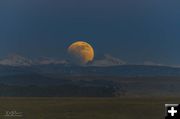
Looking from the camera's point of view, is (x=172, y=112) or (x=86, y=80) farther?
(x=86, y=80)

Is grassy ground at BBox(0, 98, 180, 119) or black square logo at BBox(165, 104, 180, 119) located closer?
black square logo at BBox(165, 104, 180, 119)

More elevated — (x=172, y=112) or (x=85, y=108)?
(x=85, y=108)

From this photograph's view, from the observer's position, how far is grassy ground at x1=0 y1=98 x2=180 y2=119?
85.5 feet

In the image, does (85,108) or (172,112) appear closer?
(172,112)

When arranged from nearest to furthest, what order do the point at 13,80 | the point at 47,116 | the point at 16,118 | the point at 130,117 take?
1. the point at 16,118
2. the point at 47,116
3. the point at 130,117
4. the point at 13,80

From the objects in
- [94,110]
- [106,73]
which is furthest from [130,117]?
[106,73]

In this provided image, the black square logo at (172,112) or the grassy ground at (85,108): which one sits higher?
the grassy ground at (85,108)

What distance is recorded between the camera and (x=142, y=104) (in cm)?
3162

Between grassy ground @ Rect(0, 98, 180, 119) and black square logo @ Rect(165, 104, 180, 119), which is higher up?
grassy ground @ Rect(0, 98, 180, 119)

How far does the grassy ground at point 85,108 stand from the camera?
26056 millimetres

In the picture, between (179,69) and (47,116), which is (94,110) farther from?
(179,69)

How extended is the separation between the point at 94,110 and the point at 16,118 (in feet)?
24.1

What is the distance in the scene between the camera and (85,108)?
31234mm

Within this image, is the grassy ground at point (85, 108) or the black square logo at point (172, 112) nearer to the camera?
the black square logo at point (172, 112)
